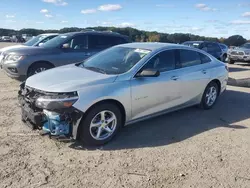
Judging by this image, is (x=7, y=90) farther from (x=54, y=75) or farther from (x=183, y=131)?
(x=183, y=131)

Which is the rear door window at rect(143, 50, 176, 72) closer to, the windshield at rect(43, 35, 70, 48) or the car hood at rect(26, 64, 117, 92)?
the car hood at rect(26, 64, 117, 92)

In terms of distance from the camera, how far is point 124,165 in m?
3.94

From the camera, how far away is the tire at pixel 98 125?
430 centimetres

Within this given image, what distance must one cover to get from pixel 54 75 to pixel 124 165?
2006 mm

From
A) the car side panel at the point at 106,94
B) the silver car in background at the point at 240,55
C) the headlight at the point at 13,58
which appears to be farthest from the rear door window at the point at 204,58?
the silver car in background at the point at 240,55

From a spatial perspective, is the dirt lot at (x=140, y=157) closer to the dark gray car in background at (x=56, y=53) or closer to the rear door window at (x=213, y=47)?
the dark gray car in background at (x=56, y=53)

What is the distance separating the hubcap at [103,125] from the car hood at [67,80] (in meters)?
0.52

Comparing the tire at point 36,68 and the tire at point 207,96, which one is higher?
the tire at point 36,68

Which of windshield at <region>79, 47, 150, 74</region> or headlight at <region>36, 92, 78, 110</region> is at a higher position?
windshield at <region>79, 47, 150, 74</region>

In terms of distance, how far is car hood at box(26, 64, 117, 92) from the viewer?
426 centimetres

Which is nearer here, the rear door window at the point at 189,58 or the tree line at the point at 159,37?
the rear door window at the point at 189,58

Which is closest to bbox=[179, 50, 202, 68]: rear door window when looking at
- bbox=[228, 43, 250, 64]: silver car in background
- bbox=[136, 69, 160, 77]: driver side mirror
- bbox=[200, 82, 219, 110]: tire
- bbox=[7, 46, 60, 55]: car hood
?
bbox=[200, 82, 219, 110]: tire

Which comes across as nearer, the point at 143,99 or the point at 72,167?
the point at 72,167

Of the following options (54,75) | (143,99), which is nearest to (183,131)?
(143,99)
